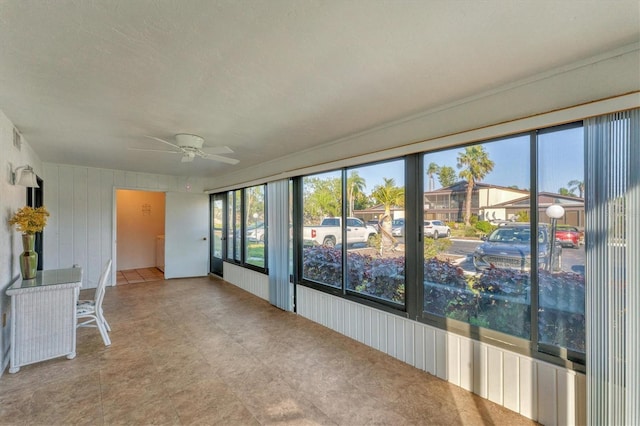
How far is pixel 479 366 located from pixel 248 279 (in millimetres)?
4123

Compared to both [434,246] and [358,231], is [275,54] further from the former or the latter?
[358,231]

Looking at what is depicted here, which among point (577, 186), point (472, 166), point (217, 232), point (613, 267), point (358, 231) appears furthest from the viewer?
point (217, 232)

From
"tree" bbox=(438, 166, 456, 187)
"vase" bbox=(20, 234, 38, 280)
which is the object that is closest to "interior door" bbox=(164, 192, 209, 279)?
"vase" bbox=(20, 234, 38, 280)

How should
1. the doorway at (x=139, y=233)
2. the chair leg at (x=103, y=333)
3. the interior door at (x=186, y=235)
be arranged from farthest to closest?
the doorway at (x=139, y=233) → the interior door at (x=186, y=235) → the chair leg at (x=103, y=333)

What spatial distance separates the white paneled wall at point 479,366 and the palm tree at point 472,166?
109cm

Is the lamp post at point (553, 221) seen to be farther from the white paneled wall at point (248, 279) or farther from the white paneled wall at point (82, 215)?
the white paneled wall at point (82, 215)

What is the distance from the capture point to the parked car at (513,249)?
6.55 ft

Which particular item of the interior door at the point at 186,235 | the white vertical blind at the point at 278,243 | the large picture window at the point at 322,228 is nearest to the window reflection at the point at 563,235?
the large picture window at the point at 322,228

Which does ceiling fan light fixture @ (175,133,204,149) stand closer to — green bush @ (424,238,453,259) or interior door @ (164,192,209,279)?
green bush @ (424,238,453,259)

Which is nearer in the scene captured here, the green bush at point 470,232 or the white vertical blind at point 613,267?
the white vertical blind at point 613,267

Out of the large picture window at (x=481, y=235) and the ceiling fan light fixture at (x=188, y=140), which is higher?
the ceiling fan light fixture at (x=188, y=140)

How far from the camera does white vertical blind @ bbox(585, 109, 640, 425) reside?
1.58 metres

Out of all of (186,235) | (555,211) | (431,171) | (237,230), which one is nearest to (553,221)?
(555,211)

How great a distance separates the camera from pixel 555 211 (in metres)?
1.96
